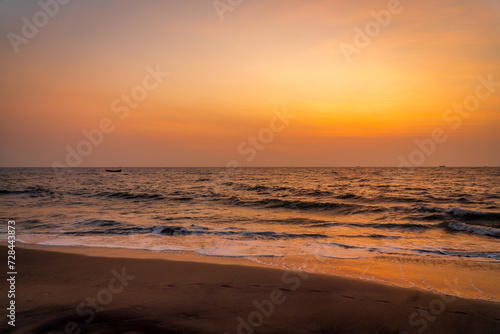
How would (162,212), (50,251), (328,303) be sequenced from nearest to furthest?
(328,303), (50,251), (162,212)

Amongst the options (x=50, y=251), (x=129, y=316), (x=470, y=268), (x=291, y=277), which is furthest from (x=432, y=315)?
(x=50, y=251)

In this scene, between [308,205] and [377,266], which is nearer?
[377,266]

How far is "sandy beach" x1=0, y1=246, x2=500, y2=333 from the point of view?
4.75 meters

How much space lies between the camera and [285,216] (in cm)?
2067

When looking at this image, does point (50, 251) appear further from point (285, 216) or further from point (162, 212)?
point (285, 216)

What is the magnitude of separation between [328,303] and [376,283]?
1.83 meters
